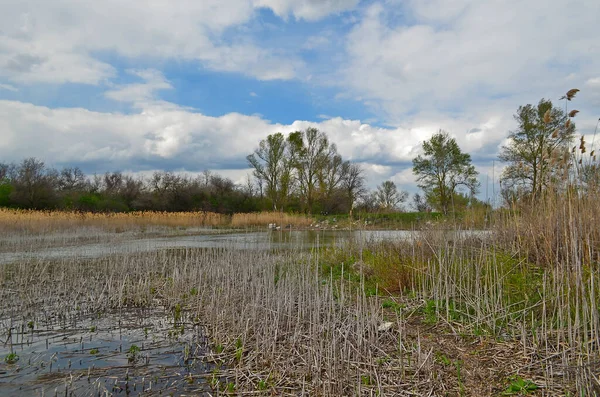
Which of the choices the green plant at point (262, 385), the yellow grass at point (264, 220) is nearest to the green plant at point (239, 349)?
the green plant at point (262, 385)

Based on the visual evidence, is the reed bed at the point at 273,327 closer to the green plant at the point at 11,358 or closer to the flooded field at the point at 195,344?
the flooded field at the point at 195,344

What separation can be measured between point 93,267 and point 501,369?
884 cm

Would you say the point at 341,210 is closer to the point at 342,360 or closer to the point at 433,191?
the point at 433,191

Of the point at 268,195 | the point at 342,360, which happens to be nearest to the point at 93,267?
the point at 342,360

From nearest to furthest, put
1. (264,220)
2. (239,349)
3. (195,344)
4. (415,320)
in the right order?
(239,349), (195,344), (415,320), (264,220)

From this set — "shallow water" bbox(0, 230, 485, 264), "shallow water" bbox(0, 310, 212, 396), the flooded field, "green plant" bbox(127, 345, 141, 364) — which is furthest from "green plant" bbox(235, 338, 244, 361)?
"shallow water" bbox(0, 230, 485, 264)

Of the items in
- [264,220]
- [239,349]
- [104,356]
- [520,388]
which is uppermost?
[264,220]

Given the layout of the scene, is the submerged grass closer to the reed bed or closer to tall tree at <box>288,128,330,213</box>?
the reed bed

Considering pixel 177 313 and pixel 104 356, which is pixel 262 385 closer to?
pixel 104 356

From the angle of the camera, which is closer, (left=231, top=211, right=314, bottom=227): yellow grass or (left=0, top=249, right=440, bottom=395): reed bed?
(left=0, top=249, right=440, bottom=395): reed bed

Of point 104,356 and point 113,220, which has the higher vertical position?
point 113,220

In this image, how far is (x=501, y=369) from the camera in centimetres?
338

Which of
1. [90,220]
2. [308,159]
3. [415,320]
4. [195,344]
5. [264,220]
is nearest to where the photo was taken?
[195,344]

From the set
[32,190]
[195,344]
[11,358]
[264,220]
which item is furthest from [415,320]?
[32,190]
